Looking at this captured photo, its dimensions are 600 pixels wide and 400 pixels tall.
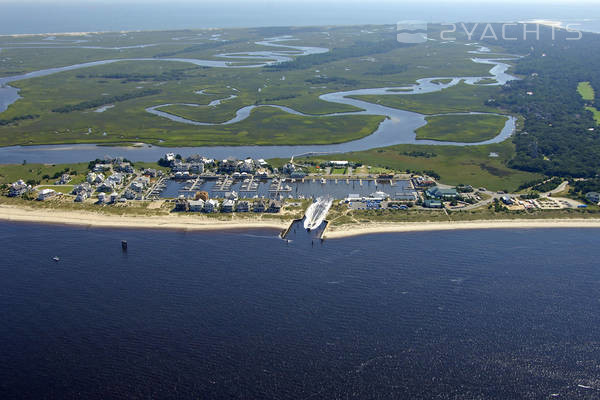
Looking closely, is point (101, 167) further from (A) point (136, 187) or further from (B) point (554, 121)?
(B) point (554, 121)

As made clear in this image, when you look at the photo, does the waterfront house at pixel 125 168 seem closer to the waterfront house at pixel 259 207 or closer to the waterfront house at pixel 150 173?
the waterfront house at pixel 150 173

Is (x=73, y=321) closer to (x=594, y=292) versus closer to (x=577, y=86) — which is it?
(x=594, y=292)

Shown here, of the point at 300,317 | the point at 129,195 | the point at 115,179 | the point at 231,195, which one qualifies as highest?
the point at 115,179

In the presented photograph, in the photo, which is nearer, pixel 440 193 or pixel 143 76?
pixel 440 193

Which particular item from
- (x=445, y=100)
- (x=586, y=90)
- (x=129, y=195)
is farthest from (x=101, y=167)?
(x=586, y=90)

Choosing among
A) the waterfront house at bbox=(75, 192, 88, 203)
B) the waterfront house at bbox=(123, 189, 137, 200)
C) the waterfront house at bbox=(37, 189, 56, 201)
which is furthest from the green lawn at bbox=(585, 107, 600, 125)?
the waterfront house at bbox=(37, 189, 56, 201)

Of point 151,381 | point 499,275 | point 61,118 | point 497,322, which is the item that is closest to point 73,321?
point 151,381
